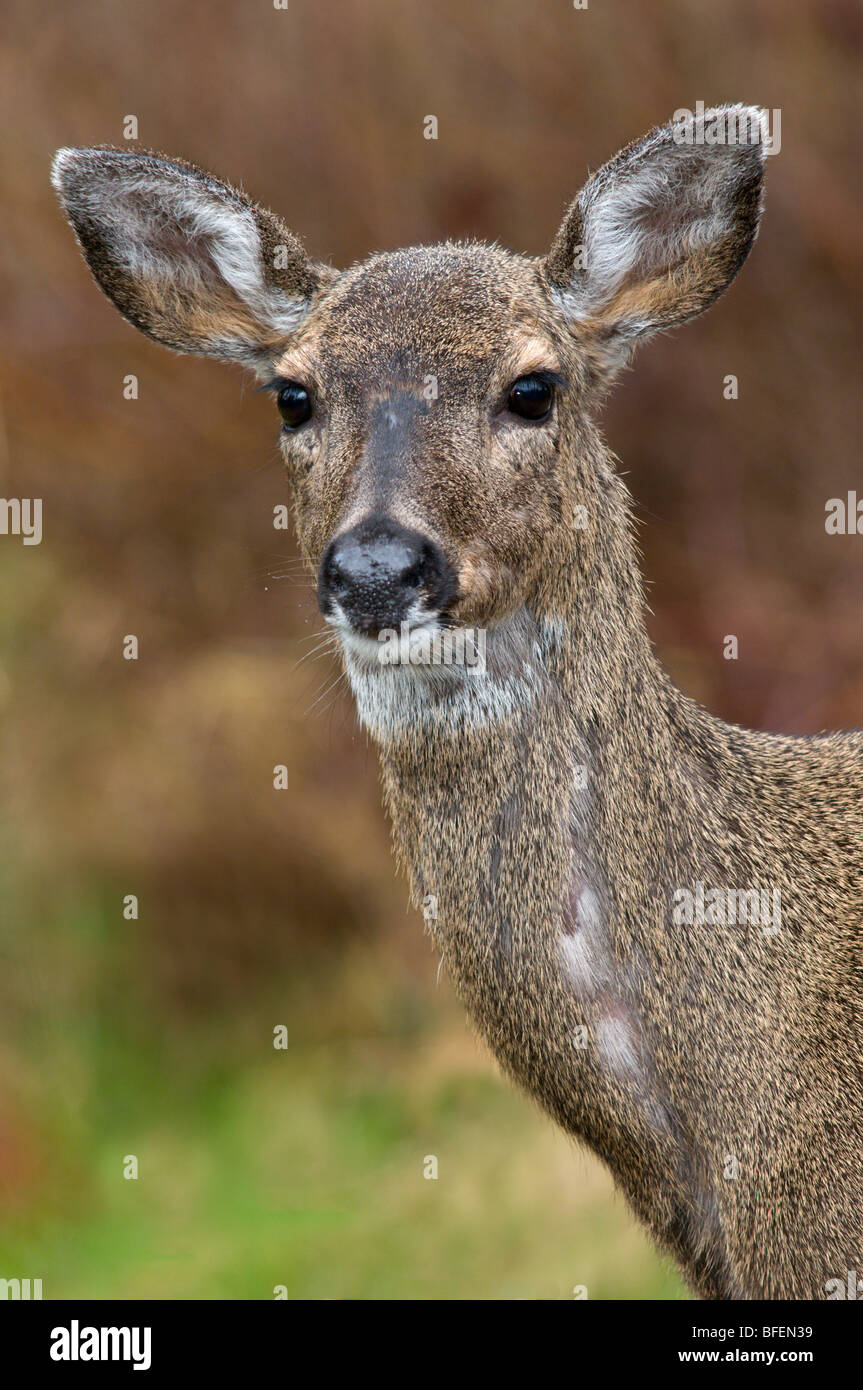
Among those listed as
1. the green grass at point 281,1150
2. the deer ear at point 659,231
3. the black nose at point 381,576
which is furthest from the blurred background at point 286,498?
the black nose at point 381,576

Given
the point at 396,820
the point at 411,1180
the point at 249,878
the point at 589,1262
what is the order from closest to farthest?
the point at 396,820 < the point at 589,1262 < the point at 411,1180 < the point at 249,878

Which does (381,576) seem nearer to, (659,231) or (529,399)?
(529,399)

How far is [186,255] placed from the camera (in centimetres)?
530

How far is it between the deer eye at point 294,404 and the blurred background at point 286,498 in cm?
513

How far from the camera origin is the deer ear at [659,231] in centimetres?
481

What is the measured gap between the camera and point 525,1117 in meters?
9.02

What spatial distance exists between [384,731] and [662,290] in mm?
1635

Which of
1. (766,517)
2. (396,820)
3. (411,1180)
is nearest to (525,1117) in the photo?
(411,1180)

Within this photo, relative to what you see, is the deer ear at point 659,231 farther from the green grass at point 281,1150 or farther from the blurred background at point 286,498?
the blurred background at point 286,498

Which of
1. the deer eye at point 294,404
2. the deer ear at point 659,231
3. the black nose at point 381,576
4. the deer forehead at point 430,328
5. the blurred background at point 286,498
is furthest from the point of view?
the blurred background at point 286,498

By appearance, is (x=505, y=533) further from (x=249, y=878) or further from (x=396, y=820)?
(x=249, y=878)

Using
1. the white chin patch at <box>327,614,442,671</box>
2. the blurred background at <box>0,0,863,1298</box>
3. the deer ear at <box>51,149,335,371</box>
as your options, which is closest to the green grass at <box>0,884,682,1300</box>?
the blurred background at <box>0,0,863,1298</box>

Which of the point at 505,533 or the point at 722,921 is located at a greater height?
the point at 505,533

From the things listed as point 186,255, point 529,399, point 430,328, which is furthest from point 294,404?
point 186,255
